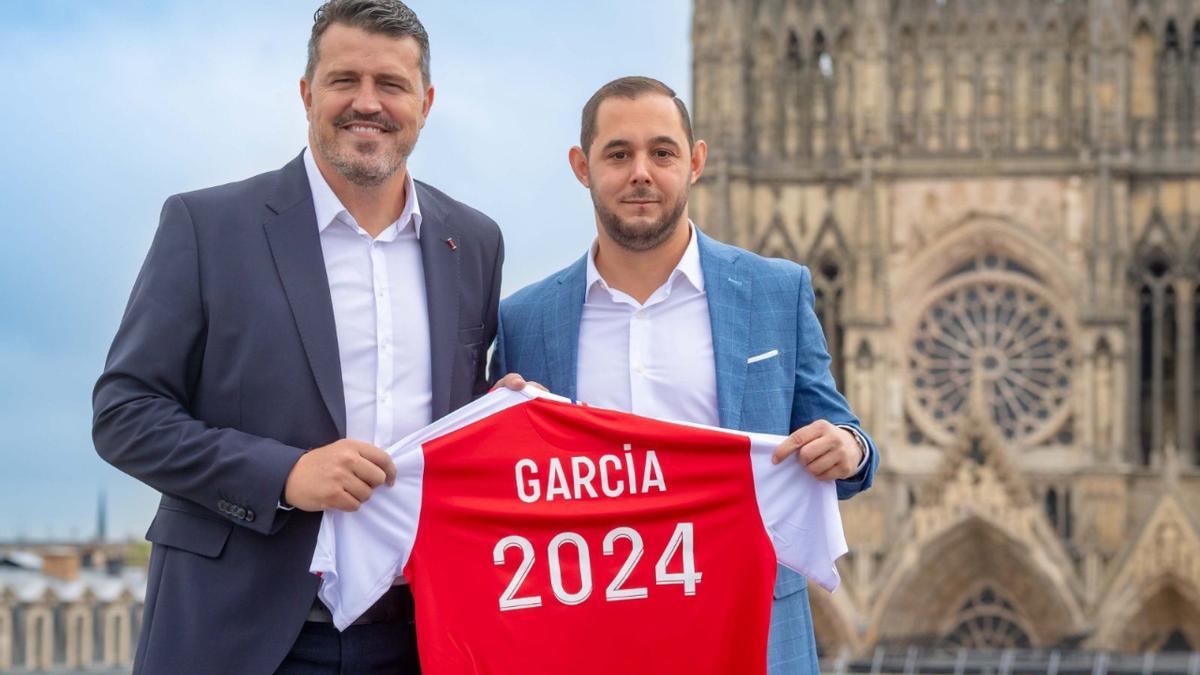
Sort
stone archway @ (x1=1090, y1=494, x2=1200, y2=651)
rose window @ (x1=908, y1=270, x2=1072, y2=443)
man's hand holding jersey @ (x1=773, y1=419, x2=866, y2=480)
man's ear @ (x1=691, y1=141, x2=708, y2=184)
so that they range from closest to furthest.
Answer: man's hand holding jersey @ (x1=773, y1=419, x2=866, y2=480)
man's ear @ (x1=691, y1=141, x2=708, y2=184)
stone archway @ (x1=1090, y1=494, x2=1200, y2=651)
rose window @ (x1=908, y1=270, x2=1072, y2=443)

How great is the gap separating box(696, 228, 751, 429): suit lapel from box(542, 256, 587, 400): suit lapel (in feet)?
1.32

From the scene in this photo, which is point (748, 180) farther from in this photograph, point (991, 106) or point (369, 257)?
point (369, 257)

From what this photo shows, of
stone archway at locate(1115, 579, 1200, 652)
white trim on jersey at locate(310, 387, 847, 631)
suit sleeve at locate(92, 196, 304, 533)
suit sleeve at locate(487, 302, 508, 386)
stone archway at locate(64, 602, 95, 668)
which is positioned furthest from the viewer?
stone archway at locate(64, 602, 95, 668)

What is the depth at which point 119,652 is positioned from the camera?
3462 cm

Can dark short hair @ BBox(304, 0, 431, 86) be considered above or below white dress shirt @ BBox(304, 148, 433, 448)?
above

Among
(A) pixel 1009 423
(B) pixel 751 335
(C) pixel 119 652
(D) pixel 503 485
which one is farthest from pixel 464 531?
(C) pixel 119 652

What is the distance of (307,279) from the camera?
5.32m

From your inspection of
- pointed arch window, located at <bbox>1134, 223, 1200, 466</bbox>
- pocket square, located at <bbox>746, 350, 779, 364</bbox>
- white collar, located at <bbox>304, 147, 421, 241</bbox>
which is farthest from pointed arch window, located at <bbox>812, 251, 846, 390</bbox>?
white collar, located at <bbox>304, 147, 421, 241</bbox>

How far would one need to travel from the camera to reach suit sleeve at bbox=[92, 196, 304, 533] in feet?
16.4

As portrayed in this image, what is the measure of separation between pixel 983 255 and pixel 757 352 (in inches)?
1120

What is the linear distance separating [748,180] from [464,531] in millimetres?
28701

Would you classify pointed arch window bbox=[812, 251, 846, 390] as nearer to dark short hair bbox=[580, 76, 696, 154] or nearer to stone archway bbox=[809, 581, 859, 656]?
stone archway bbox=[809, 581, 859, 656]

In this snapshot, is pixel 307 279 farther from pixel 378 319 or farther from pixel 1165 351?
pixel 1165 351

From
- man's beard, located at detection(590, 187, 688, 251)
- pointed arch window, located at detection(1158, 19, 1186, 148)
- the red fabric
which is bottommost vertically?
the red fabric
